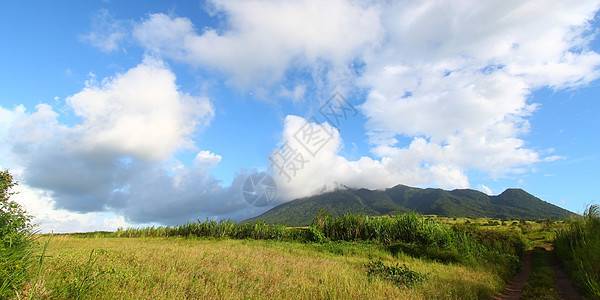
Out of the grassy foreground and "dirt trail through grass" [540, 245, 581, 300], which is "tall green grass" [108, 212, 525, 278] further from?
the grassy foreground

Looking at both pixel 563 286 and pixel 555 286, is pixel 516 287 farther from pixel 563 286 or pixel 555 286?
pixel 563 286

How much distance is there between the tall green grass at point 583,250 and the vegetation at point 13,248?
13.1 metres

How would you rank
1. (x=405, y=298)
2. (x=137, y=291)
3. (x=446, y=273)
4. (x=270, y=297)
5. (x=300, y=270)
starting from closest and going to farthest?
(x=137, y=291) → (x=270, y=297) → (x=405, y=298) → (x=300, y=270) → (x=446, y=273)

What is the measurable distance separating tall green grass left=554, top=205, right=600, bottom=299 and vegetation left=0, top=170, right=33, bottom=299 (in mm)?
13126

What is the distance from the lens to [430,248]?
20.1 m

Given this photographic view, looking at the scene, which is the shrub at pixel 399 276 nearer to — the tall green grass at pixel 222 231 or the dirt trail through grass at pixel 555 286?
the dirt trail through grass at pixel 555 286

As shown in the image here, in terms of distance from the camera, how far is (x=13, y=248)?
14.8 ft

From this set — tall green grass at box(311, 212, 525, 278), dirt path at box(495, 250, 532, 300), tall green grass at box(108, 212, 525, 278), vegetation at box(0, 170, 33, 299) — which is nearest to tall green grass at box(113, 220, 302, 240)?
tall green grass at box(108, 212, 525, 278)

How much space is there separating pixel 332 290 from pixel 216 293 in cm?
317

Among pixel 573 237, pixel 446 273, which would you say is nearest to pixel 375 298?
pixel 446 273

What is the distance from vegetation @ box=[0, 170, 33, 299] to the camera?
12.7 feet

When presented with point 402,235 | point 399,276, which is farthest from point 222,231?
point 399,276

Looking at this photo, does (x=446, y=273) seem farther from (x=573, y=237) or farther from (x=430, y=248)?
(x=573, y=237)

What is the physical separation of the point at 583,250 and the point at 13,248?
705 inches
